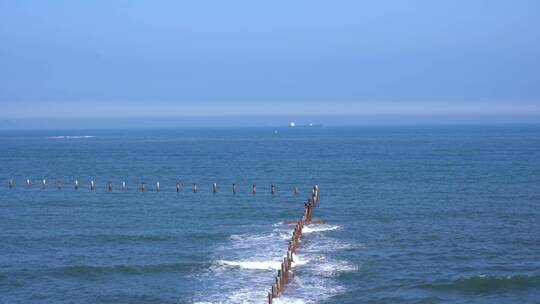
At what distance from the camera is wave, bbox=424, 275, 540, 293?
36.6 metres

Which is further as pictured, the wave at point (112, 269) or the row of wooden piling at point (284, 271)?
the wave at point (112, 269)

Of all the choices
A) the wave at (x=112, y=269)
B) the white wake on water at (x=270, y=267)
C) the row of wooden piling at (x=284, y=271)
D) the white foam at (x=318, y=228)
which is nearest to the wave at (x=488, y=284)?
the white wake on water at (x=270, y=267)

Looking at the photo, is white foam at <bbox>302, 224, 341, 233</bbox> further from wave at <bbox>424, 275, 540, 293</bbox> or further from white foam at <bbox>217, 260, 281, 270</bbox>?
wave at <bbox>424, 275, 540, 293</bbox>

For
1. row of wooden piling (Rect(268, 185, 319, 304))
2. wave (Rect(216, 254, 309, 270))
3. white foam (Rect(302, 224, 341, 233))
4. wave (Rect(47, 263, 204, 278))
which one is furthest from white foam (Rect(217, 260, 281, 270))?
white foam (Rect(302, 224, 341, 233))

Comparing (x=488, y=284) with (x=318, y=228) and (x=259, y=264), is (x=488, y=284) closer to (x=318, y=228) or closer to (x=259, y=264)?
(x=259, y=264)

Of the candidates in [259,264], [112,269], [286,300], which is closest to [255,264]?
[259,264]

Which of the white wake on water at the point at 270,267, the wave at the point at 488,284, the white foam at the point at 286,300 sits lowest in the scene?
the wave at the point at 488,284

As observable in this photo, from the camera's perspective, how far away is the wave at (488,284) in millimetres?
36594

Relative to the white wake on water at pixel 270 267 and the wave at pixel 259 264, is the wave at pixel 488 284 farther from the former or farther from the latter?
the wave at pixel 259 264

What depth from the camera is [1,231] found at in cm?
5166

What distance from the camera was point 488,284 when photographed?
37156 millimetres

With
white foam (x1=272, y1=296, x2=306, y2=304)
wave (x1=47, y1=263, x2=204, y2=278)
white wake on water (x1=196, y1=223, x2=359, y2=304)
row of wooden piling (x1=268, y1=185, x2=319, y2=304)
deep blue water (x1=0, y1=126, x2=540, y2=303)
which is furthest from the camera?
wave (x1=47, y1=263, x2=204, y2=278)

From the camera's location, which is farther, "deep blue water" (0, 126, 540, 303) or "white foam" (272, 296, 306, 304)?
"deep blue water" (0, 126, 540, 303)

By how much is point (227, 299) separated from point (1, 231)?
24360 millimetres
